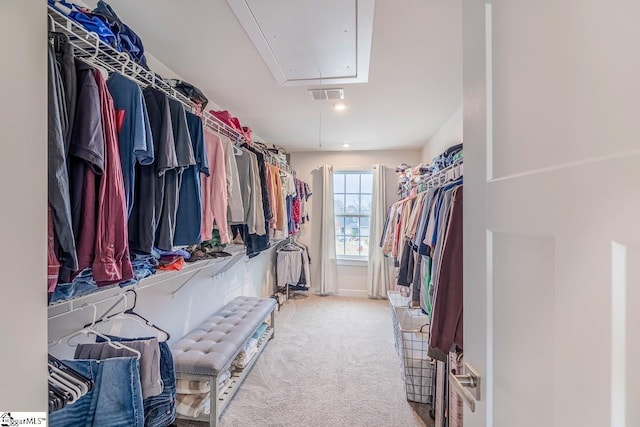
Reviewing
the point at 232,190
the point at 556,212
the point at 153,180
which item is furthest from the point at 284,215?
the point at 556,212

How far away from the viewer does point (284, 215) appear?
2.85 meters

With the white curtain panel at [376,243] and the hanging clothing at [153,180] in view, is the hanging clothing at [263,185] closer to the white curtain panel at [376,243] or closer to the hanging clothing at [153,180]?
the hanging clothing at [153,180]

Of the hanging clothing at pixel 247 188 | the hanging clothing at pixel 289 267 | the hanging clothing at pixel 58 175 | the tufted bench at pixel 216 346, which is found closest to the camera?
the hanging clothing at pixel 58 175

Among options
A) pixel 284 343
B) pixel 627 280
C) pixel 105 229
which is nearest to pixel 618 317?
pixel 627 280

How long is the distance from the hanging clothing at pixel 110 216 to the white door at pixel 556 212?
1102mm

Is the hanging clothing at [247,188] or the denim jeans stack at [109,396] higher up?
the hanging clothing at [247,188]

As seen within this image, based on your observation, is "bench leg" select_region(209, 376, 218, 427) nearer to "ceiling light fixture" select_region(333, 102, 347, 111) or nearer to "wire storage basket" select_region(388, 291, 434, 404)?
"wire storage basket" select_region(388, 291, 434, 404)

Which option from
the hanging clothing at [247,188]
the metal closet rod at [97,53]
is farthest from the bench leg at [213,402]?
the metal closet rod at [97,53]

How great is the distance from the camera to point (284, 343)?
2.87 metres

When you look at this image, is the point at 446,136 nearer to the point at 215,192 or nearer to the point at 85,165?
the point at 215,192

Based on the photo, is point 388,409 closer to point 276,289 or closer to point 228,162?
point 228,162

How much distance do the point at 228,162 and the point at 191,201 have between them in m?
0.53

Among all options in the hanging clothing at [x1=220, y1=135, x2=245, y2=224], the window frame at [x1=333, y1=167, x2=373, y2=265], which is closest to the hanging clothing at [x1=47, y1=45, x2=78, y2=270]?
the hanging clothing at [x1=220, y1=135, x2=245, y2=224]

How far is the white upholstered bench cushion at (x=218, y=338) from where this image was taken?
5.49ft
